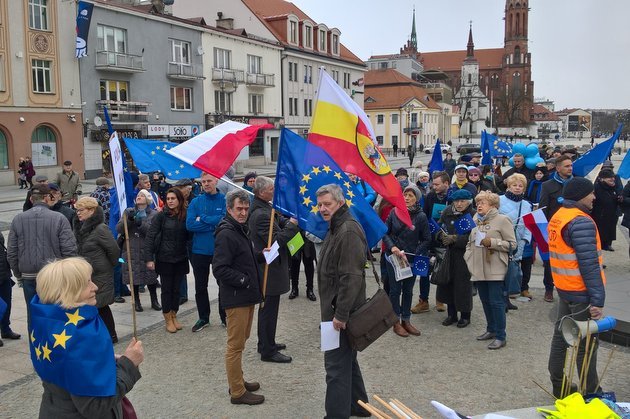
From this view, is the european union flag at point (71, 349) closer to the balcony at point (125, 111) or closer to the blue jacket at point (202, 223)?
the blue jacket at point (202, 223)

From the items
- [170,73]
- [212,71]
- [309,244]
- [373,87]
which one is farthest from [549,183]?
[373,87]

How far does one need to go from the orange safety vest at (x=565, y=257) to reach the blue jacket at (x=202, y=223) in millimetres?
4037

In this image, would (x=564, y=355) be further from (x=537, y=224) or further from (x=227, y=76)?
(x=227, y=76)

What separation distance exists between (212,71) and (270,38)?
8954 millimetres

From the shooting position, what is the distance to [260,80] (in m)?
44.8

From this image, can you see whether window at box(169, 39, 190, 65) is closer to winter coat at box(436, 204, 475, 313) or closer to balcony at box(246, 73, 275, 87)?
balcony at box(246, 73, 275, 87)

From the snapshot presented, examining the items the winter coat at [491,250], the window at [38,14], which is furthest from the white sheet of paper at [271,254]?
the window at [38,14]

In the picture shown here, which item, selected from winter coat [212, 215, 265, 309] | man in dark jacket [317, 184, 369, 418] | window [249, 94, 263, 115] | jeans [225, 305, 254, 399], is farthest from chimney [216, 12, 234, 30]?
man in dark jacket [317, 184, 369, 418]

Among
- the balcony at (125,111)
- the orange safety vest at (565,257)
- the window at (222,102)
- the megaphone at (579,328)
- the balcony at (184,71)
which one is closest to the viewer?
the megaphone at (579,328)

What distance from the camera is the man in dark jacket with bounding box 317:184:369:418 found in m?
4.50

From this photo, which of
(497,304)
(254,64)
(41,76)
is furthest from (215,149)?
(254,64)

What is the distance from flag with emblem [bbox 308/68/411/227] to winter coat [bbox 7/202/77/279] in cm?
289

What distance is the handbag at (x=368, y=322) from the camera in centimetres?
455

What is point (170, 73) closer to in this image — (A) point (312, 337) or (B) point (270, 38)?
(B) point (270, 38)
